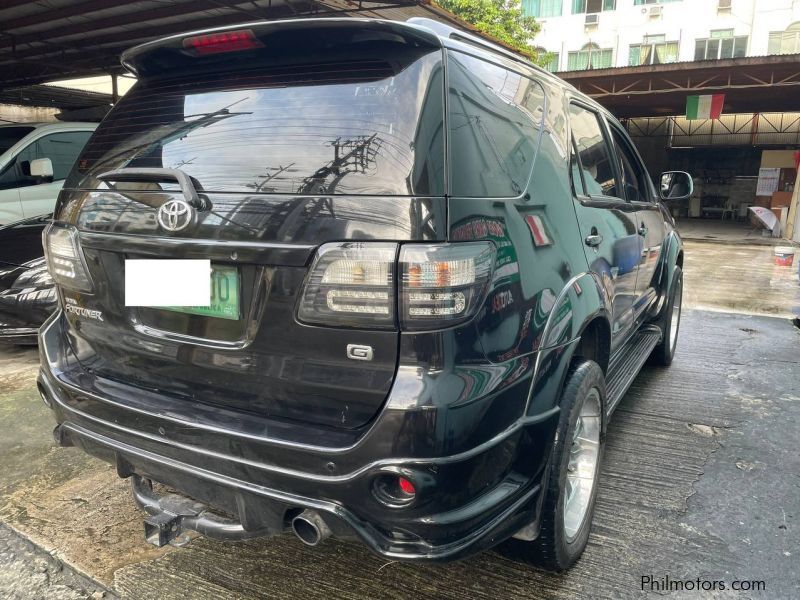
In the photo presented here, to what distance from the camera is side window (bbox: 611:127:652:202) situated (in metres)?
3.41

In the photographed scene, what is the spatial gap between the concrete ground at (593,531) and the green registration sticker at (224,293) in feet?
3.60

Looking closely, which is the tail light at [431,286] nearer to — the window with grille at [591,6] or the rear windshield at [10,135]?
the rear windshield at [10,135]

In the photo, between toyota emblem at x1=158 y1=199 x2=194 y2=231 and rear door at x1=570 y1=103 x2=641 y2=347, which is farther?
rear door at x1=570 y1=103 x2=641 y2=347

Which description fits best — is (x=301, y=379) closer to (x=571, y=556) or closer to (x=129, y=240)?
(x=129, y=240)

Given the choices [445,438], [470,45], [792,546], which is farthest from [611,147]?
[445,438]

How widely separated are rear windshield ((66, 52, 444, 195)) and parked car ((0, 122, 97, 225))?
4.74 metres

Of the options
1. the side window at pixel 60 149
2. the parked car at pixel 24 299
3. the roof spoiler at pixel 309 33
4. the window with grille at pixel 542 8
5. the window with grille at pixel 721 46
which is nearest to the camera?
the roof spoiler at pixel 309 33

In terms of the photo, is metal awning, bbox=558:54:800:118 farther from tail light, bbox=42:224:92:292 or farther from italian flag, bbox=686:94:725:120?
tail light, bbox=42:224:92:292

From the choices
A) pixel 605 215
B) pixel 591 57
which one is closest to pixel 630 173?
pixel 605 215

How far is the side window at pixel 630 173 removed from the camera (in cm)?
341

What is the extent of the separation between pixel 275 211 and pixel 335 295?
0.31 meters

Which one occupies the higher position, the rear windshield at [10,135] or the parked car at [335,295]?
A: the rear windshield at [10,135]

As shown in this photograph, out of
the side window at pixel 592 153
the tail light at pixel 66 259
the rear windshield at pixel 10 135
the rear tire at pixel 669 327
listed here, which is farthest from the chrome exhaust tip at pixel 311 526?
the rear windshield at pixel 10 135

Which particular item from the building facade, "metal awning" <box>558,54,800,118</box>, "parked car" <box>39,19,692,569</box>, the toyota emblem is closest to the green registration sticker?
"parked car" <box>39,19,692,569</box>
